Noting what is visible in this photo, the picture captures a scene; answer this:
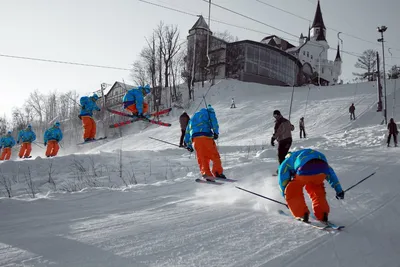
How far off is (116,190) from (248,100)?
32649 millimetres

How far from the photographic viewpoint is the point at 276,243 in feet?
11.9

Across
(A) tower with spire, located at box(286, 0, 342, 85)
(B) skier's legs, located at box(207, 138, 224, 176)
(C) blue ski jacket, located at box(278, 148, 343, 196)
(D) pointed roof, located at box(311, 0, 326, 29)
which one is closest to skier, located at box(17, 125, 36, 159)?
(B) skier's legs, located at box(207, 138, 224, 176)

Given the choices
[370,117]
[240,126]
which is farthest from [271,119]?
[370,117]

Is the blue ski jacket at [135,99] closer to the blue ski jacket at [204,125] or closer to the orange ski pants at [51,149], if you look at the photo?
the blue ski jacket at [204,125]

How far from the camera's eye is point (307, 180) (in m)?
4.25

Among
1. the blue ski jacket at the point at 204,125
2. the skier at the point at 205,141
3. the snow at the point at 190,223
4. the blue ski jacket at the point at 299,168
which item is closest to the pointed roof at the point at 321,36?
the snow at the point at 190,223

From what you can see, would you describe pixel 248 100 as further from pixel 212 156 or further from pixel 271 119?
pixel 212 156

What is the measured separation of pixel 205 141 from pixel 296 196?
309cm

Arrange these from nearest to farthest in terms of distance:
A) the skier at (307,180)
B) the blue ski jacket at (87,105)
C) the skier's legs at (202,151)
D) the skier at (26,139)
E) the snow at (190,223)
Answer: the snow at (190,223) < the skier at (307,180) < the skier's legs at (202,151) < the blue ski jacket at (87,105) < the skier at (26,139)

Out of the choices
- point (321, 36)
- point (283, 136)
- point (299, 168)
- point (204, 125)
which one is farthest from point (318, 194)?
point (321, 36)

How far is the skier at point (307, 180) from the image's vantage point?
13.9 feet

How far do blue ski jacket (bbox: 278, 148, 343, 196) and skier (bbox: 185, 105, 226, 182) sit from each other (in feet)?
9.25

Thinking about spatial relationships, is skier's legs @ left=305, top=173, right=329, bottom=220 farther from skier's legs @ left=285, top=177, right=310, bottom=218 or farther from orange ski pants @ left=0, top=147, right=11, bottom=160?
orange ski pants @ left=0, top=147, right=11, bottom=160

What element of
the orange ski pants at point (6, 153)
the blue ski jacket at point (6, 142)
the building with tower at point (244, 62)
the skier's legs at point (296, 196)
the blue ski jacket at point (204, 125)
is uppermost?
the building with tower at point (244, 62)
